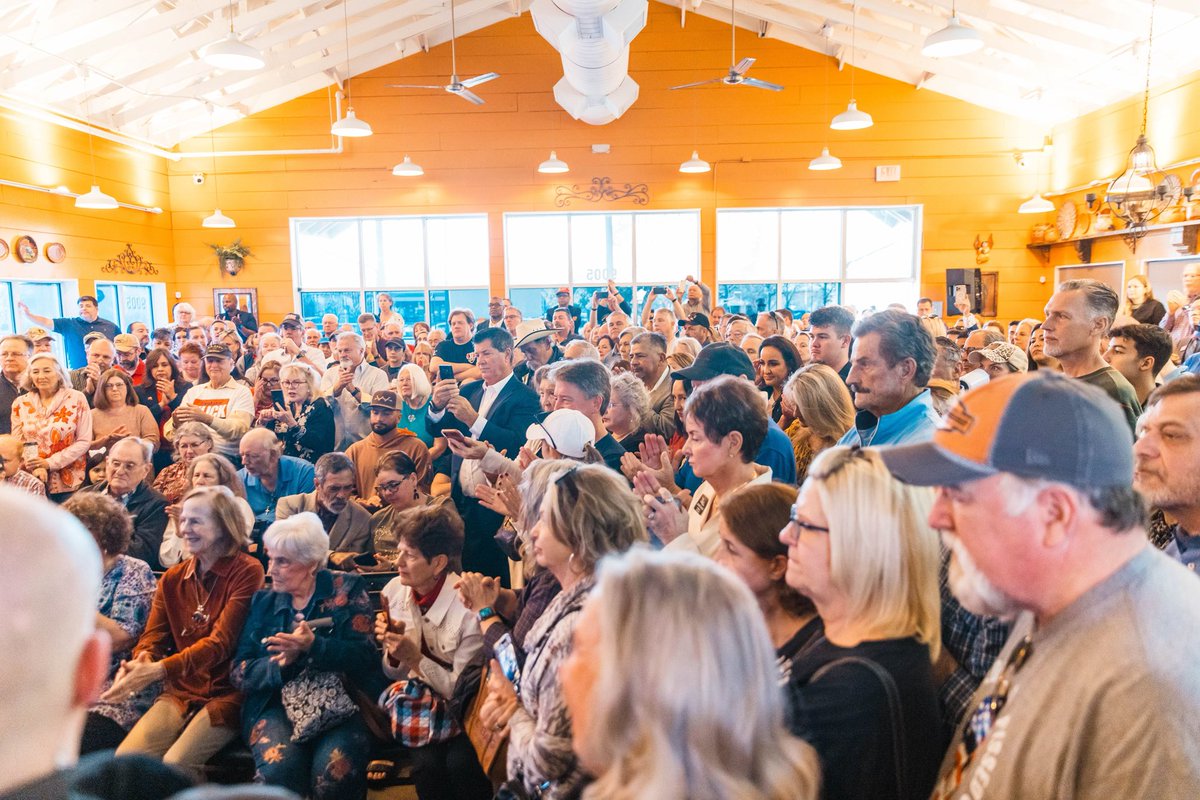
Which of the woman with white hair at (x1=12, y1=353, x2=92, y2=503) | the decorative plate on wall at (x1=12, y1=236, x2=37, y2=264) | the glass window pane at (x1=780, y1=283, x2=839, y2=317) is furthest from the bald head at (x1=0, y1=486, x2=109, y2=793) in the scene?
the glass window pane at (x1=780, y1=283, x2=839, y2=317)

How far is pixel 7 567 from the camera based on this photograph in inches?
27.9

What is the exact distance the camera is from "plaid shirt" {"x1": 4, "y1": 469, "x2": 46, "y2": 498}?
3.63m

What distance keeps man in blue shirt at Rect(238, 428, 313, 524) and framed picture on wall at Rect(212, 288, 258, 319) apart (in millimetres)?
9365

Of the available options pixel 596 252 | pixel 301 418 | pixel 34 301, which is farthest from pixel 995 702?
pixel 596 252

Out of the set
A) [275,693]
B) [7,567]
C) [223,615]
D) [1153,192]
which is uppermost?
[1153,192]

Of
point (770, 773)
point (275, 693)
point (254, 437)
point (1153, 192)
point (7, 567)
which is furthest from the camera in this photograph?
point (1153, 192)

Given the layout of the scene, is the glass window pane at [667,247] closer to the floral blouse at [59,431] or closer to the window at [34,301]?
the window at [34,301]

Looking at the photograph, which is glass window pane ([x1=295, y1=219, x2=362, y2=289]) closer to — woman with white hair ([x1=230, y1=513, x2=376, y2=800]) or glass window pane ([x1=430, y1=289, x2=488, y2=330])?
glass window pane ([x1=430, y1=289, x2=488, y2=330])

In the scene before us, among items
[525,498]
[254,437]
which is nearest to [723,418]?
[525,498]

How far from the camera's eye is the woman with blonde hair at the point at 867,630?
1.11 meters

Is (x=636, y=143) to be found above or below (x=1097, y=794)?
above

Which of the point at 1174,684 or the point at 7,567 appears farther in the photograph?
the point at 1174,684

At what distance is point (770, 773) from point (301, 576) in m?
2.00

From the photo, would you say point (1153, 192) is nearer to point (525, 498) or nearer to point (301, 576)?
point (525, 498)
